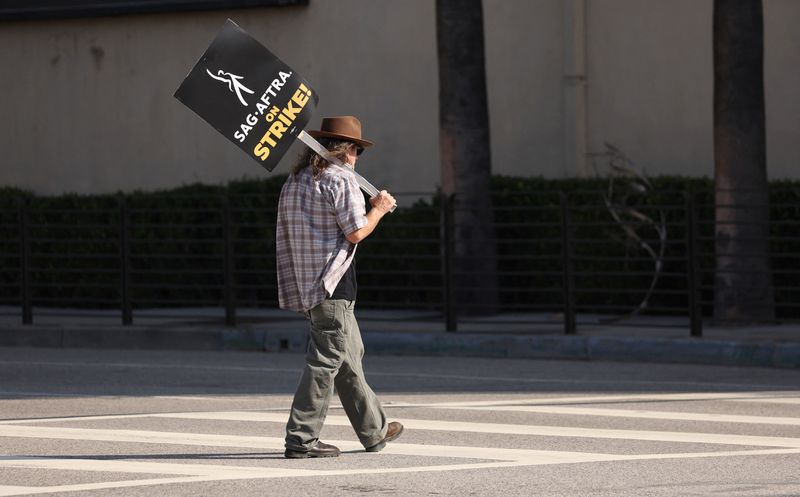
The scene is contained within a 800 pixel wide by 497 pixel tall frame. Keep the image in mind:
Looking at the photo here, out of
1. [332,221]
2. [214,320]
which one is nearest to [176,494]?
[332,221]

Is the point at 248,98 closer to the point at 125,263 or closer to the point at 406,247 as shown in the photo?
the point at 125,263

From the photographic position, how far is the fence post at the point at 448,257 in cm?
1697

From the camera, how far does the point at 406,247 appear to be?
19516mm

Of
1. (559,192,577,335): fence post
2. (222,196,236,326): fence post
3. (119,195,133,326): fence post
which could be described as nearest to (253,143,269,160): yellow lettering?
(559,192,577,335): fence post

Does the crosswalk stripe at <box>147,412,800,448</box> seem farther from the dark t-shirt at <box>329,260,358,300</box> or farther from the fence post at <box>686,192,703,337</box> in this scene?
the fence post at <box>686,192,703,337</box>

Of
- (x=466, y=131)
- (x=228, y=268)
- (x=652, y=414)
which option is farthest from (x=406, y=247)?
(x=652, y=414)

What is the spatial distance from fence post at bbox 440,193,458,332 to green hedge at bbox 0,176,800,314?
25cm

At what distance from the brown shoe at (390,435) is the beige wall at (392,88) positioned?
34.6 feet

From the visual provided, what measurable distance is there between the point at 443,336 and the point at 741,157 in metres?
3.61

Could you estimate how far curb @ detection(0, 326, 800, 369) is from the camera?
15.0m

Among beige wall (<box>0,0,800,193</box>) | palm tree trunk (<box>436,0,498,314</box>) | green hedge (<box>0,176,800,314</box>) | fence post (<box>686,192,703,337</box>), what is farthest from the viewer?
beige wall (<box>0,0,800,193</box>)

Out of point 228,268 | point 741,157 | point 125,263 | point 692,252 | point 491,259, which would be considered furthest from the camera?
point 125,263

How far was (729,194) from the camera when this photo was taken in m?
16.7

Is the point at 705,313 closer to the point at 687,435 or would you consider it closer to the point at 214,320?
the point at 214,320
